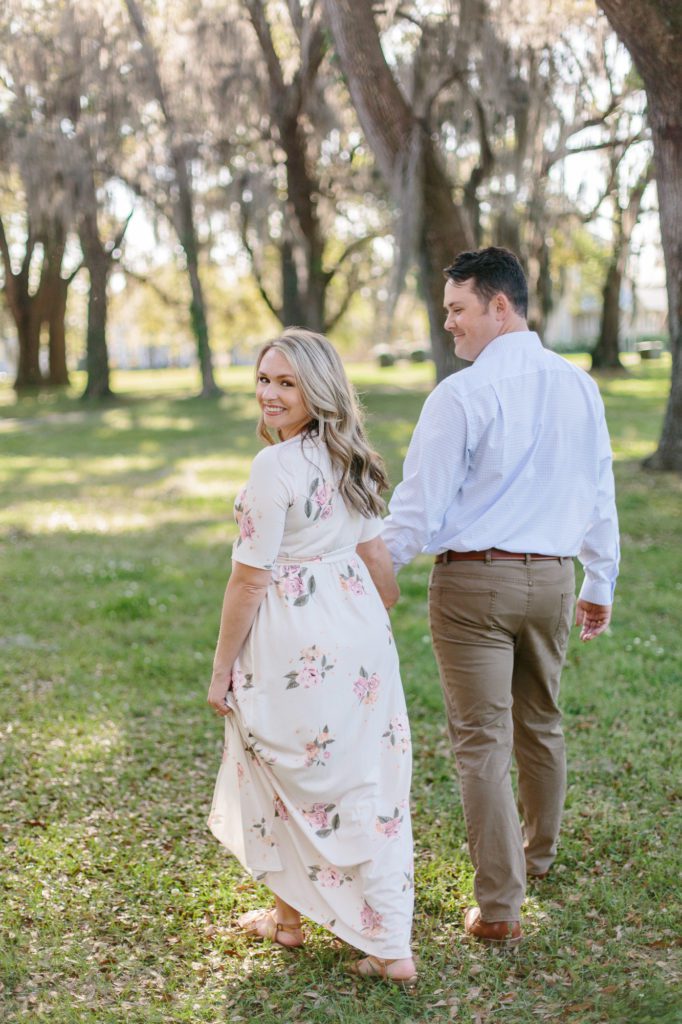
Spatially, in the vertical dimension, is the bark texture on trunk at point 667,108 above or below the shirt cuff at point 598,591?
above

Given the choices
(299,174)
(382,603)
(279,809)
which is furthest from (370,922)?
(299,174)

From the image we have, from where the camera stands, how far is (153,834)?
13.7 ft

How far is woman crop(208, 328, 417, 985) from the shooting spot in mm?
2943

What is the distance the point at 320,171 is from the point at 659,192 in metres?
12.0

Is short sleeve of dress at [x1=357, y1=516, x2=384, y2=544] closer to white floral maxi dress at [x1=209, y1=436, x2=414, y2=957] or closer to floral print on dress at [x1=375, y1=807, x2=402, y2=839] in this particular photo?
white floral maxi dress at [x1=209, y1=436, x2=414, y2=957]

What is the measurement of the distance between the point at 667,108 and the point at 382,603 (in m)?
5.84

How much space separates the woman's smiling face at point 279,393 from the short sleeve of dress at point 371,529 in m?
0.37

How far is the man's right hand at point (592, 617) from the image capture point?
3.57 meters

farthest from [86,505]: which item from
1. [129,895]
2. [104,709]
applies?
[129,895]

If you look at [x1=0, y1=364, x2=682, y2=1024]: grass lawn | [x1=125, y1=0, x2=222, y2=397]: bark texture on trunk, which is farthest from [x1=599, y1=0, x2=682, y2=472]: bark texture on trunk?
[x1=125, y1=0, x2=222, y2=397]: bark texture on trunk

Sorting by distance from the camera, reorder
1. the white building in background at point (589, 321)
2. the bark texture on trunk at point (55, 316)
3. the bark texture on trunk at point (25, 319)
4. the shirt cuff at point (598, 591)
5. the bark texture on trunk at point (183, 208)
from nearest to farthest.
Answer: the shirt cuff at point (598, 591) → the bark texture on trunk at point (183, 208) → the bark texture on trunk at point (25, 319) → the bark texture on trunk at point (55, 316) → the white building in background at point (589, 321)

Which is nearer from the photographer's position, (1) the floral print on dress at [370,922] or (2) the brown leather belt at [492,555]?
(1) the floral print on dress at [370,922]

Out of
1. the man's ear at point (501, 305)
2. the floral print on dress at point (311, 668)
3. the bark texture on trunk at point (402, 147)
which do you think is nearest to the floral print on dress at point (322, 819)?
the floral print on dress at point (311, 668)

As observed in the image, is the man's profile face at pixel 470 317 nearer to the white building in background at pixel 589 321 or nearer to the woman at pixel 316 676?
the woman at pixel 316 676
